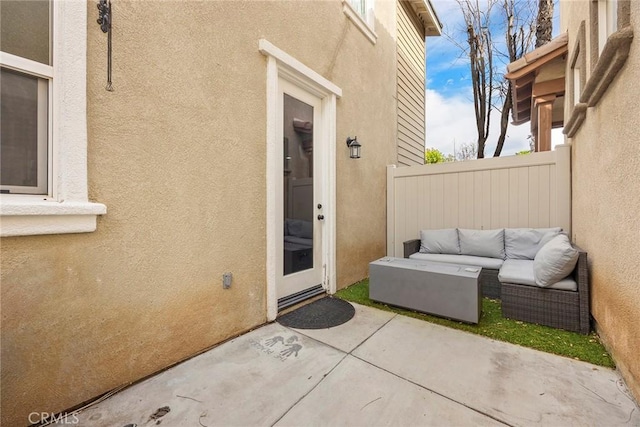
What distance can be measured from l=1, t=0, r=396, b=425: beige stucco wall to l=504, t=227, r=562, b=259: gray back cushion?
368 centimetres

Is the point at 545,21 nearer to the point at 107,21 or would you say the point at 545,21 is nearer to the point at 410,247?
the point at 410,247

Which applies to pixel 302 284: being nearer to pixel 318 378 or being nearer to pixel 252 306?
pixel 252 306

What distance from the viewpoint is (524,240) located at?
13.1 feet

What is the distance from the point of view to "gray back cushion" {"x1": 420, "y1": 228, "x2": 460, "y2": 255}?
4.52 m

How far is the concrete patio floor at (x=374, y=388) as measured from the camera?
165cm

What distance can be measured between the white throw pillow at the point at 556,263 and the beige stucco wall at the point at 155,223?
2.93 m

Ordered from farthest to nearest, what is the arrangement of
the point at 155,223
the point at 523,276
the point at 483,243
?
1. the point at 483,243
2. the point at 523,276
3. the point at 155,223

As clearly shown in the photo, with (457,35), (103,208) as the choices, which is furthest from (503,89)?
(103,208)

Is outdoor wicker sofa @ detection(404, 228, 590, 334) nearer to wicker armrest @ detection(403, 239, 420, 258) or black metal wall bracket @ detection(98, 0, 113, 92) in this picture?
wicker armrest @ detection(403, 239, 420, 258)

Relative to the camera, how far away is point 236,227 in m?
2.71

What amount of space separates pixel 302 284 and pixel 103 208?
2448 mm

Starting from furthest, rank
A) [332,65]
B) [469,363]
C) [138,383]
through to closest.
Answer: [332,65] < [469,363] < [138,383]

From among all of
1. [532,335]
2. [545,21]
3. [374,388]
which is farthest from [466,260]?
[545,21]

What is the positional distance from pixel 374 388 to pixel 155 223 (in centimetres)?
205
